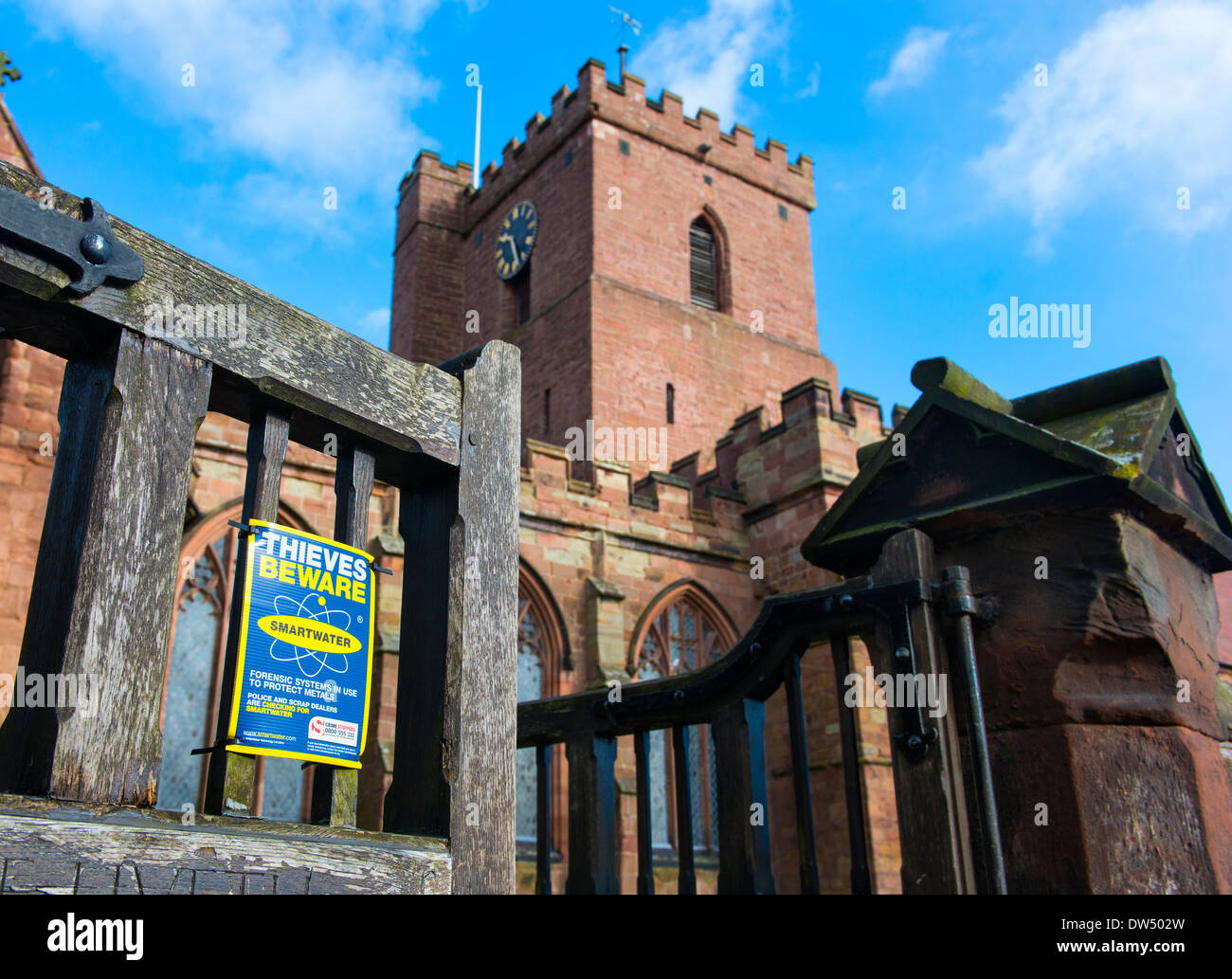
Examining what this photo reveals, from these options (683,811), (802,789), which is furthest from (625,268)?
(802,789)

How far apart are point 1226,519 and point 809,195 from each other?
78.4 ft

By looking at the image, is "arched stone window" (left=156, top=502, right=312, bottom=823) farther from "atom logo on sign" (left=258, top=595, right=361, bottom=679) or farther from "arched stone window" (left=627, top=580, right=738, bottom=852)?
"atom logo on sign" (left=258, top=595, right=361, bottom=679)

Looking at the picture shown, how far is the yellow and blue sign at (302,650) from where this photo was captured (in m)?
2.06

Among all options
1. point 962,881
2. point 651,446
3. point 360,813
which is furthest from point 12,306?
point 651,446

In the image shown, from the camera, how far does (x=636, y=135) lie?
22859mm

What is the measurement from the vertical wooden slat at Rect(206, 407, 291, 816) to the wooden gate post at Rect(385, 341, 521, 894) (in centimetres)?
37

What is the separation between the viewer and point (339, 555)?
7.48 feet

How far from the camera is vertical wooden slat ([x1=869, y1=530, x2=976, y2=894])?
8.39 ft

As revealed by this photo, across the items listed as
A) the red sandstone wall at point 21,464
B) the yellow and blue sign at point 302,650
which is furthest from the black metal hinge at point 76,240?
the red sandstone wall at point 21,464

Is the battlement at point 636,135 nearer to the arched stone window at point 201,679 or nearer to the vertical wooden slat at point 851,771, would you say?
the arched stone window at point 201,679

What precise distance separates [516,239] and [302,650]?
22.7m

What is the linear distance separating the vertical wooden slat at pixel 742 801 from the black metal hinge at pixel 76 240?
201cm

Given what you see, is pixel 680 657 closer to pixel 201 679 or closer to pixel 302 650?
pixel 201 679

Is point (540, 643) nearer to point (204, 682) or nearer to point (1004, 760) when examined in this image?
point (204, 682)
